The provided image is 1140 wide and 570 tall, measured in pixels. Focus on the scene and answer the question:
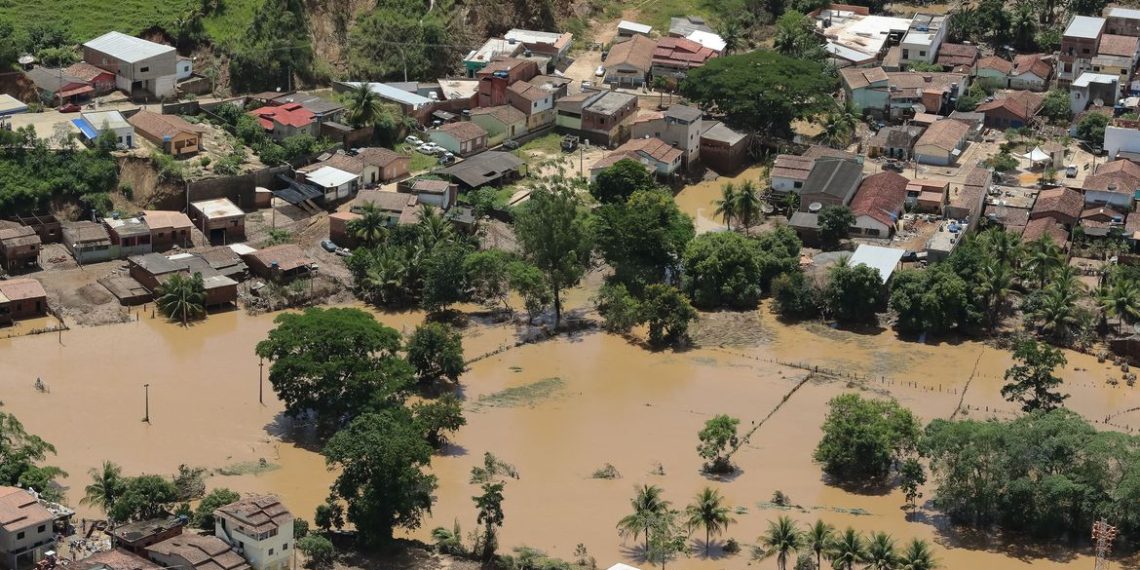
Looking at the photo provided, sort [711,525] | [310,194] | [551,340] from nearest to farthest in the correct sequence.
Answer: [711,525], [551,340], [310,194]

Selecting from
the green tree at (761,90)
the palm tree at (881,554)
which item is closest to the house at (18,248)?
the green tree at (761,90)

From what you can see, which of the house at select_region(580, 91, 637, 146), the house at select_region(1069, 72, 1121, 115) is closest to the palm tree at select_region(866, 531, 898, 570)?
the house at select_region(580, 91, 637, 146)

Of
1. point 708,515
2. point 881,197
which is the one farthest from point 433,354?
point 881,197

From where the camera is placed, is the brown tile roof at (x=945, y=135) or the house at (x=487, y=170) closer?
the house at (x=487, y=170)

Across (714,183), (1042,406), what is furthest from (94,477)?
(714,183)

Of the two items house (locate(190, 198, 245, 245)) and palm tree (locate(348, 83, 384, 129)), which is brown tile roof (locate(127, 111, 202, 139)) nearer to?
house (locate(190, 198, 245, 245))

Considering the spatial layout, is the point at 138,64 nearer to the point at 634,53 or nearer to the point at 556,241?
the point at 556,241

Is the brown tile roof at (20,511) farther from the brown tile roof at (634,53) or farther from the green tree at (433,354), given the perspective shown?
the brown tile roof at (634,53)

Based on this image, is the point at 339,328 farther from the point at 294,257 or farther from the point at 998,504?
the point at 998,504
